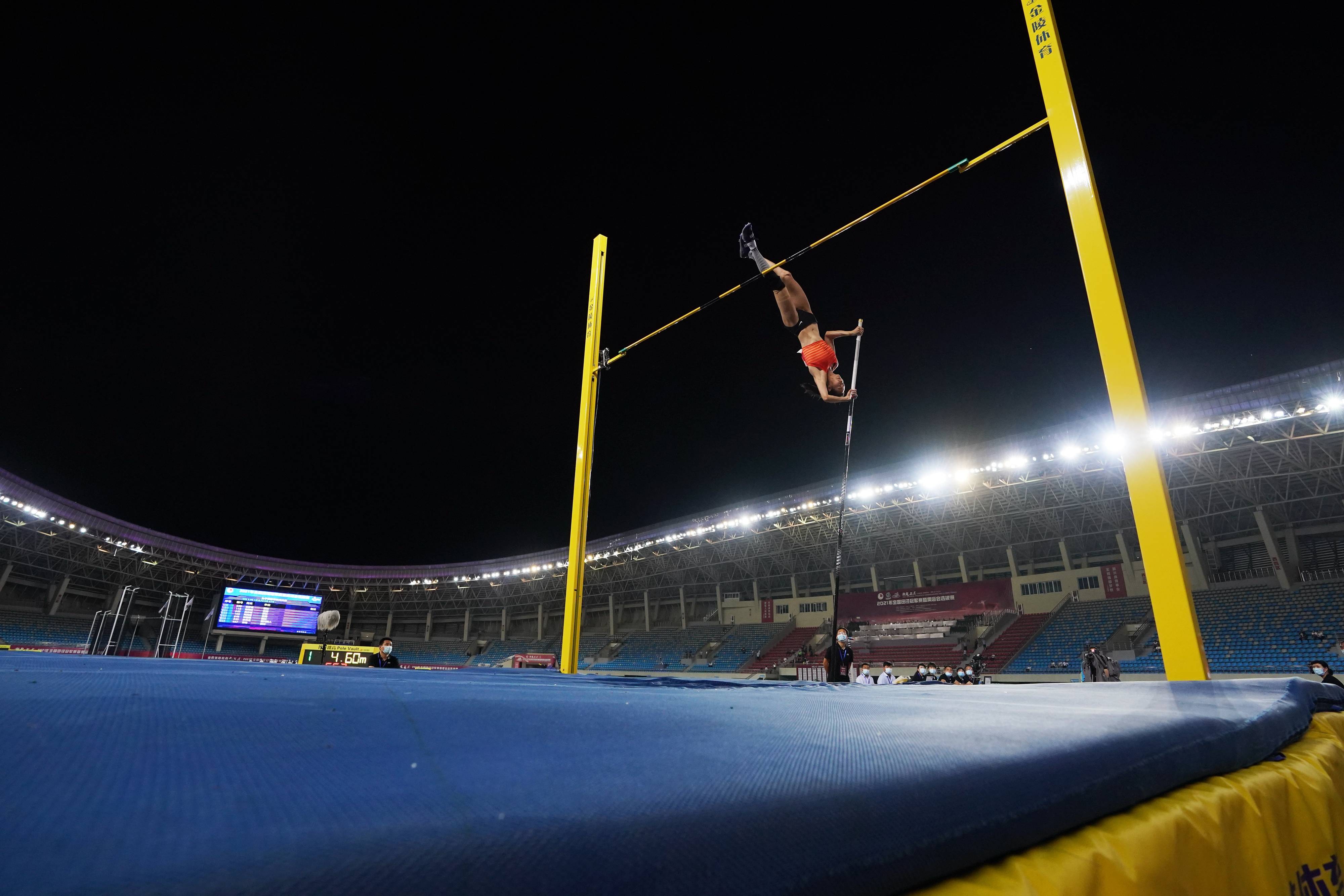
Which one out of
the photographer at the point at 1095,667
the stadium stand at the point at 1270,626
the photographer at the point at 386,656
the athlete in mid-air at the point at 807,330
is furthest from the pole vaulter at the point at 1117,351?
the stadium stand at the point at 1270,626

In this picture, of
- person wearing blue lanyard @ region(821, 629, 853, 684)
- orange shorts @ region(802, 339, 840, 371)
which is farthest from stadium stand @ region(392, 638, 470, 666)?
orange shorts @ region(802, 339, 840, 371)

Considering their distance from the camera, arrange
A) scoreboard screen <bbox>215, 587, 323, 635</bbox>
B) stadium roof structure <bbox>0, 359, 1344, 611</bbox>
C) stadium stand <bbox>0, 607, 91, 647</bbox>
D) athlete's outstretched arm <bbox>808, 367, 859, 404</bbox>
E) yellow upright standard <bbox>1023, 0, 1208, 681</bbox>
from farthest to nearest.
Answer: stadium stand <bbox>0, 607, 91, 647</bbox> → scoreboard screen <bbox>215, 587, 323, 635</bbox> → stadium roof structure <bbox>0, 359, 1344, 611</bbox> → athlete's outstretched arm <bbox>808, 367, 859, 404</bbox> → yellow upright standard <bbox>1023, 0, 1208, 681</bbox>

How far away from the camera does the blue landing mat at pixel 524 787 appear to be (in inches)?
18.1

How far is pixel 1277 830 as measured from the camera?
4.50 ft

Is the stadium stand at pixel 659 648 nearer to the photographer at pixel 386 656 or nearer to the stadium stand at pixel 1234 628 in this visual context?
the stadium stand at pixel 1234 628

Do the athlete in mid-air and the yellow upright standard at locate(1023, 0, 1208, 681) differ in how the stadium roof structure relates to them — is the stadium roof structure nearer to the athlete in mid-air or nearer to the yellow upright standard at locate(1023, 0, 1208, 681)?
the athlete in mid-air

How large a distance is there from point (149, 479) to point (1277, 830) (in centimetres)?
3620

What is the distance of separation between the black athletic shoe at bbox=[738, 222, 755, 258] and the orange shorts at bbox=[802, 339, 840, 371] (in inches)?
41.7

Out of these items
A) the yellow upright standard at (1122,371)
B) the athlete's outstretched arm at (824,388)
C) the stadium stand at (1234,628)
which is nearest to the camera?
the yellow upright standard at (1122,371)

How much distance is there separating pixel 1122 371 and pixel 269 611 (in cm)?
2397

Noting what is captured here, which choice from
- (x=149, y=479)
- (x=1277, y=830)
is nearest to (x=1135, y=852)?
(x=1277, y=830)

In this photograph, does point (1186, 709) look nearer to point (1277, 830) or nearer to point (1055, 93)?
point (1277, 830)

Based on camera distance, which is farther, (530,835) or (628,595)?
(628,595)

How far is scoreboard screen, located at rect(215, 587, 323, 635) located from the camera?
18672 millimetres
